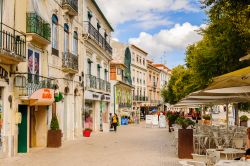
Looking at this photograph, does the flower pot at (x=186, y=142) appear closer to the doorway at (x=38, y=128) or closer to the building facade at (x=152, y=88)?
the doorway at (x=38, y=128)

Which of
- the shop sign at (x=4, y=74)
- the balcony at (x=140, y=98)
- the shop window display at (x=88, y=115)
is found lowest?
the shop window display at (x=88, y=115)

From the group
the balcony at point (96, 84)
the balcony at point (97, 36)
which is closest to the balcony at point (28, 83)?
the balcony at point (96, 84)

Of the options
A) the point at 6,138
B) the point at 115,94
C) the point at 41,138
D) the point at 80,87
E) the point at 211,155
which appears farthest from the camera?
the point at 115,94

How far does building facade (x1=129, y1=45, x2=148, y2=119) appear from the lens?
64.5 meters

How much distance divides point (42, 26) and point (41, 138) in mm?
5450

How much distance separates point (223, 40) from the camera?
17047 mm

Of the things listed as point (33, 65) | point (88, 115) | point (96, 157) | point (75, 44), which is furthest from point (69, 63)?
point (96, 157)

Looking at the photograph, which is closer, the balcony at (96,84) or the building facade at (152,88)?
the balcony at (96,84)

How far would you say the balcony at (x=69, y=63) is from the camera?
23097 millimetres

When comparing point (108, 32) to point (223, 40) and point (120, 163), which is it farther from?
point (120, 163)

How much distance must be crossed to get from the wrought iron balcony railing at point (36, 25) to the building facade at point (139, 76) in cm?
4313

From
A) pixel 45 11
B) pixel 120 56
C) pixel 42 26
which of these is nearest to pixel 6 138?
pixel 42 26

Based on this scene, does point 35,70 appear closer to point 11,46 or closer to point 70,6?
point 11,46

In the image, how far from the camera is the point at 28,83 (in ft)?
56.1
